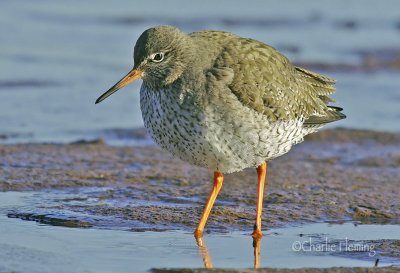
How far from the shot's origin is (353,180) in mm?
9945

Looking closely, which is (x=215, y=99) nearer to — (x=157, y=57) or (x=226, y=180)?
(x=157, y=57)

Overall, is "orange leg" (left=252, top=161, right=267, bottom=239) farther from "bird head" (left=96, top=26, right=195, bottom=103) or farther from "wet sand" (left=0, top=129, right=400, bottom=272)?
"bird head" (left=96, top=26, right=195, bottom=103)

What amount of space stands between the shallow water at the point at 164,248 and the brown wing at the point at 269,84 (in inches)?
43.6

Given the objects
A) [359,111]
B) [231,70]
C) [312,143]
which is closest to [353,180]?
[312,143]

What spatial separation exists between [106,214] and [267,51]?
6.87 ft

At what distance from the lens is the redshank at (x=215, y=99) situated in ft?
25.4

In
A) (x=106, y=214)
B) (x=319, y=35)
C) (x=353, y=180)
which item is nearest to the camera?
(x=106, y=214)

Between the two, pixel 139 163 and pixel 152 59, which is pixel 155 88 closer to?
pixel 152 59

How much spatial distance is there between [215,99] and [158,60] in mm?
712

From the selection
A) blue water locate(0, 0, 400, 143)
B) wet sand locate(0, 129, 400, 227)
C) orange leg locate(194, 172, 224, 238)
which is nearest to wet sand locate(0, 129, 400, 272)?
wet sand locate(0, 129, 400, 227)

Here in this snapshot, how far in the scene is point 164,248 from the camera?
7.49 meters

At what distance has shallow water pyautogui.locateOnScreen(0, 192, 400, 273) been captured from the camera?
23.0 feet

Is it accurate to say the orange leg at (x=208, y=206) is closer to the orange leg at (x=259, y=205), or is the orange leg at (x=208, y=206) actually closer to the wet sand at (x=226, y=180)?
the wet sand at (x=226, y=180)

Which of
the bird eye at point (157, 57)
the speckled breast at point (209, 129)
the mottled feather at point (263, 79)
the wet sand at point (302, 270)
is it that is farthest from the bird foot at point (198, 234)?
the bird eye at point (157, 57)
